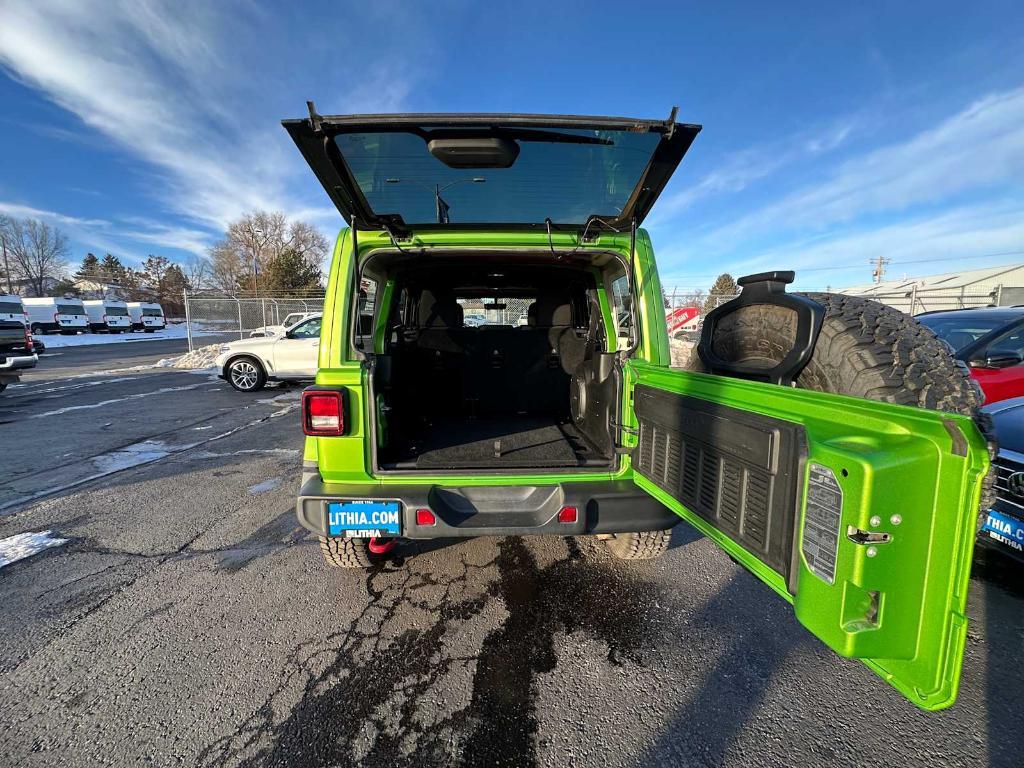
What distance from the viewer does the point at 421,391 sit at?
3742 millimetres

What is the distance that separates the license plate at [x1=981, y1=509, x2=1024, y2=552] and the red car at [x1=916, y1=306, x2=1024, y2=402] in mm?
1941

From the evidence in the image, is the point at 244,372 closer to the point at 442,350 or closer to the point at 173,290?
the point at 442,350

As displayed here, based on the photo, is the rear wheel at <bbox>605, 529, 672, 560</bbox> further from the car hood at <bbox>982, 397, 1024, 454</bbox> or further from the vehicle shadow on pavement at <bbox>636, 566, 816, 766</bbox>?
the car hood at <bbox>982, 397, 1024, 454</bbox>

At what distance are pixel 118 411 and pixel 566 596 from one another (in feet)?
29.9

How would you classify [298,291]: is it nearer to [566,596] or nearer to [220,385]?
[220,385]

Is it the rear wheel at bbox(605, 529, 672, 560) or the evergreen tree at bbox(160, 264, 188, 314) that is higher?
the evergreen tree at bbox(160, 264, 188, 314)

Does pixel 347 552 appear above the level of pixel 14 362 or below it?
below

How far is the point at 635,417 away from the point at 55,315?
45.7 metres

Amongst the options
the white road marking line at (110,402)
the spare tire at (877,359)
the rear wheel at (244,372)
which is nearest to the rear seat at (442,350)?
the spare tire at (877,359)

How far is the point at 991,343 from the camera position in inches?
158

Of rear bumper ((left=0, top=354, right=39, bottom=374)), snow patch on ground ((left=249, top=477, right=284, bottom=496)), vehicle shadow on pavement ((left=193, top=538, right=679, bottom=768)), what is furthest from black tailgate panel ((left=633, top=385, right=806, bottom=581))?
rear bumper ((left=0, top=354, right=39, bottom=374))

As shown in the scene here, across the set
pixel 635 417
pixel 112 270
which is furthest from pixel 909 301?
pixel 112 270

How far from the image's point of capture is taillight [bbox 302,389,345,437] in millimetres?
2129

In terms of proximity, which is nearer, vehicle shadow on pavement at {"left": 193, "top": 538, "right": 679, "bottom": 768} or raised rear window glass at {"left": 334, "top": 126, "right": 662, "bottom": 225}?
vehicle shadow on pavement at {"left": 193, "top": 538, "right": 679, "bottom": 768}
